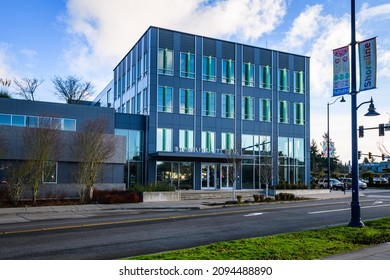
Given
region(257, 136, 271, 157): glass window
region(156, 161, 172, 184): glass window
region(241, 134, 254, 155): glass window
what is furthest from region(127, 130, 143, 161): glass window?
region(257, 136, 271, 157): glass window

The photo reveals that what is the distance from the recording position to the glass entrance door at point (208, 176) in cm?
3816

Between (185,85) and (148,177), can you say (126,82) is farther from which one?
(148,177)

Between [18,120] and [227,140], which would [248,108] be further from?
[18,120]

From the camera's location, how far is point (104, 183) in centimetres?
2945

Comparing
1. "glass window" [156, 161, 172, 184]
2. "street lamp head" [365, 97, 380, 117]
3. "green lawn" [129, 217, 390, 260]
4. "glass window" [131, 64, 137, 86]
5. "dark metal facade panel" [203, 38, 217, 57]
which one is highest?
"dark metal facade panel" [203, 38, 217, 57]

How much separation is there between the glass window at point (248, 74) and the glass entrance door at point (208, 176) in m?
10.3

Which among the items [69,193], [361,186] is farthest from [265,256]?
[361,186]

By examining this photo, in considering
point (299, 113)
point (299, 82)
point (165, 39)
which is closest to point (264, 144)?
point (299, 113)

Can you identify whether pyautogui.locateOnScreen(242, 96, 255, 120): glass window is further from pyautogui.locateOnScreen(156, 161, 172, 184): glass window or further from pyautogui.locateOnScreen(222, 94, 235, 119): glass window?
pyautogui.locateOnScreen(156, 161, 172, 184): glass window

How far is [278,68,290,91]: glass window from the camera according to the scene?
4425 cm

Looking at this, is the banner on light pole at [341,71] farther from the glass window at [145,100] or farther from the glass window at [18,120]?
the glass window at [145,100]

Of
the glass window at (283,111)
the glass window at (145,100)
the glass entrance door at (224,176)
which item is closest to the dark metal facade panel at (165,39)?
the glass window at (145,100)

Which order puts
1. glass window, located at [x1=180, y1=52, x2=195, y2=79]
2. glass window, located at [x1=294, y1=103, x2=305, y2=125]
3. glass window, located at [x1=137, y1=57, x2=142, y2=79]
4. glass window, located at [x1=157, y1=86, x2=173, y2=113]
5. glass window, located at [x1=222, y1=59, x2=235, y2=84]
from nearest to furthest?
glass window, located at [x1=157, y1=86, x2=173, y2=113]
glass window, located at [x1=180, y1=52, x2=195, y2=79]
glass window, located at [x1=137, y1=57, x2=142, y2=79]
glass window, located at [x1=222, y1=59, x2=235, y2=84]
glass window, located at [x1=294, y1=103, x2=305, y2=125]

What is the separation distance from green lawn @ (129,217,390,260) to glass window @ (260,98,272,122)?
31006 millimetres
